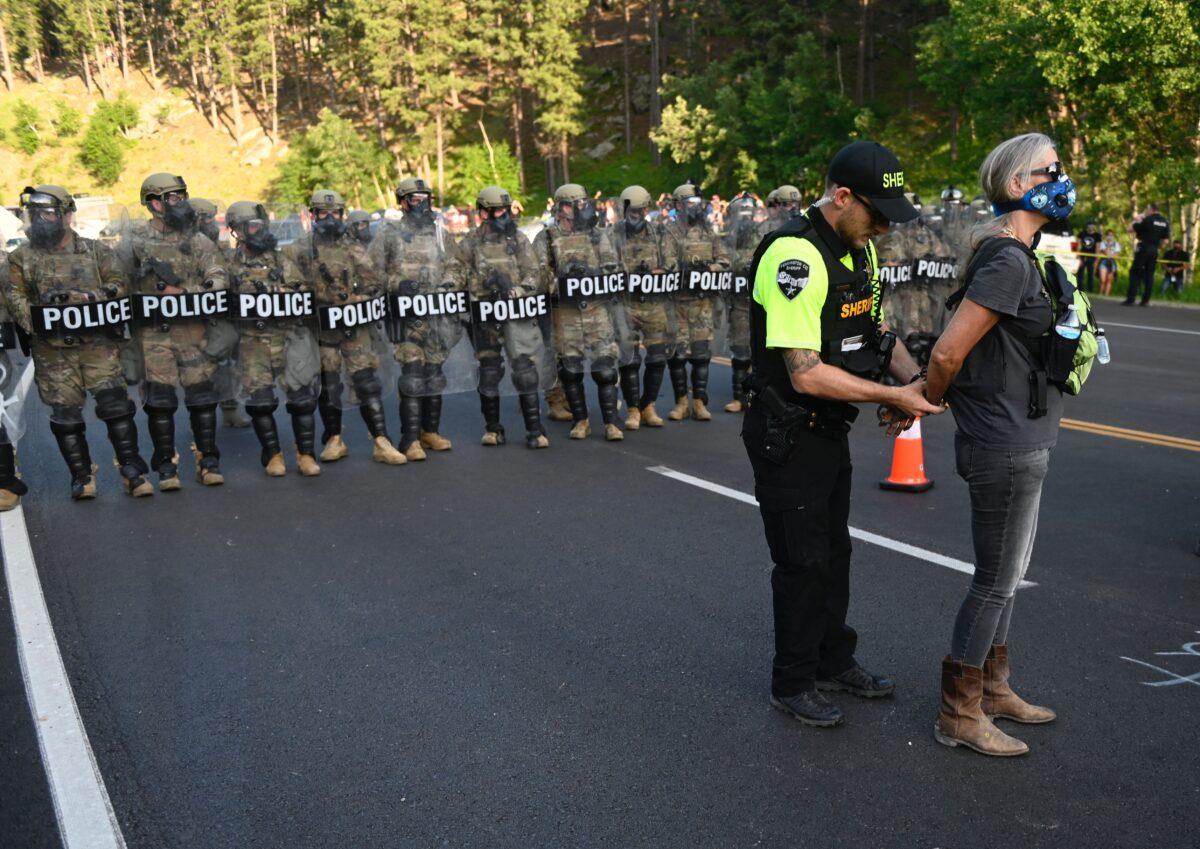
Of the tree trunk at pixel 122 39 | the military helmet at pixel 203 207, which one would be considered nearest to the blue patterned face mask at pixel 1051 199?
the military helmet at pixel 203 207

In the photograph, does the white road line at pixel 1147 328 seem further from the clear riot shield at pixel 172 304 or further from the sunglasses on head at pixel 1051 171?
the sunglasses on head at pixel 1051 171

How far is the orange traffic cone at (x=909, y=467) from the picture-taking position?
7.57m

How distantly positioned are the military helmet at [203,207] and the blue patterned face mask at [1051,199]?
281 inches

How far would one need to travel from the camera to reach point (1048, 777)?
371 cm

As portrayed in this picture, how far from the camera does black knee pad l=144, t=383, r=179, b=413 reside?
8336mm

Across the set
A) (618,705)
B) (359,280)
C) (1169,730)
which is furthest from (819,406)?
(359,280)

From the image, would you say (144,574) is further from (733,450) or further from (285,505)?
(733,450)

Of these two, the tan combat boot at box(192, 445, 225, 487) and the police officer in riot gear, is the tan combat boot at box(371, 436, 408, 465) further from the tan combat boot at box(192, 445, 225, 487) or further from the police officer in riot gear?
the police officer in riot gear

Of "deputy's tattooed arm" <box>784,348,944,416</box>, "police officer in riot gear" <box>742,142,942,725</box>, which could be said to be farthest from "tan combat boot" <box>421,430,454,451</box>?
"deputy's tattooed arm" <box>784,348,944,416</box>

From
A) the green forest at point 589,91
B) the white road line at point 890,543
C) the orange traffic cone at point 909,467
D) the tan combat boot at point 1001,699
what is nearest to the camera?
the tan combat boot at point 1001,699

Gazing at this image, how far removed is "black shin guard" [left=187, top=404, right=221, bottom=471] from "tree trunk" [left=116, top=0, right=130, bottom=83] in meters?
90.4

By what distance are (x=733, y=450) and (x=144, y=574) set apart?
4.89 metres

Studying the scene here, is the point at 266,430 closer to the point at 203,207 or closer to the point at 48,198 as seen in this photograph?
the point at 203,207

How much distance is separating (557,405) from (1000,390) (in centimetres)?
760
